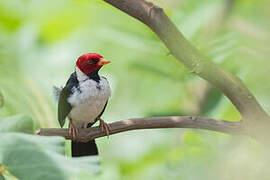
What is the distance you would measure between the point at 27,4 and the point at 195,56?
2858mm

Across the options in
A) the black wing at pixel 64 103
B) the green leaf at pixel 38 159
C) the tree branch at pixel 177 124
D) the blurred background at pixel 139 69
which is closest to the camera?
the green leaf at pixel 38 159

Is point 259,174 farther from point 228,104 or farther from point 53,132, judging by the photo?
point 228,104

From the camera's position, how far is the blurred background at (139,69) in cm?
235

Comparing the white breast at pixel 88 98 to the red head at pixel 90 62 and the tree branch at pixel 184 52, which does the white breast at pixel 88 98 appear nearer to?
the red head at pixel 90 62

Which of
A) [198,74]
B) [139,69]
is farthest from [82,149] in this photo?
[198,74]

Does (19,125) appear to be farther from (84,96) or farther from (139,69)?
(139,69)

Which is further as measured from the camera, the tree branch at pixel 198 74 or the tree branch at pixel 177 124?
the tree branch at pixel 177 124

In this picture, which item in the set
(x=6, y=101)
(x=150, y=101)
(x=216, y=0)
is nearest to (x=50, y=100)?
(x=6, y=101)

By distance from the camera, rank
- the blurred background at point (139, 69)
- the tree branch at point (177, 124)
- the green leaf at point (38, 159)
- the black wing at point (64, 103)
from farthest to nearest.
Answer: the black wing at point (64, 103) → the blurred background at point (139, 69) → the tree branch at point (177, 124) → the green leaf at point (38, 159)

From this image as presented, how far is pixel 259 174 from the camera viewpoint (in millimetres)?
1229

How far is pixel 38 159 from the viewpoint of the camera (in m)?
1.27

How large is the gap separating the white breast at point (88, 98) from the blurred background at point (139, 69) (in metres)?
0.16

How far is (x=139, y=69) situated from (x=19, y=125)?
1.82 meters

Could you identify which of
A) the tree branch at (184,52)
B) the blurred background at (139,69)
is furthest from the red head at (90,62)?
the tree branch at (184,52)
